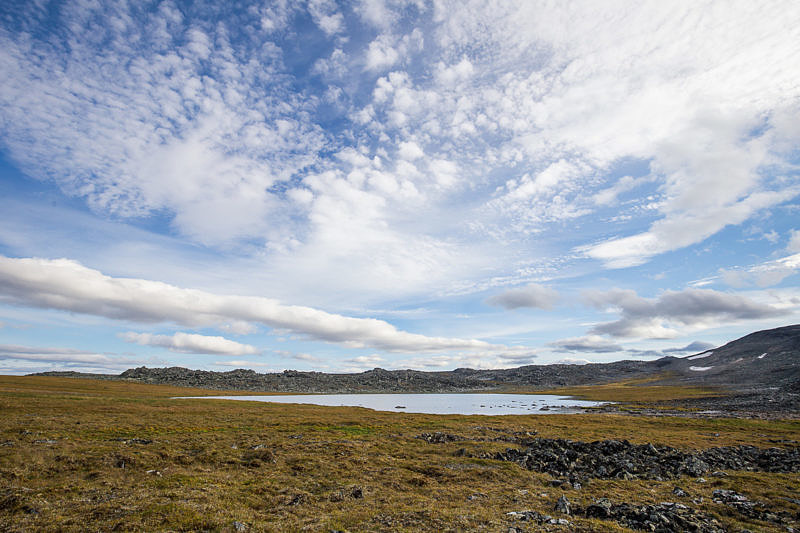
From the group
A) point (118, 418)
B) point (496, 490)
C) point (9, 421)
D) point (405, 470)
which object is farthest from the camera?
point (118, 418)

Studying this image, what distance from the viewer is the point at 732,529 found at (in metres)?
16.5

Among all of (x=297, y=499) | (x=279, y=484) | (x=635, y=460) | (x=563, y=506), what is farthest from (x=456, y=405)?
(x=297, y=499)

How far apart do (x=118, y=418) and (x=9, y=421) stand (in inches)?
403

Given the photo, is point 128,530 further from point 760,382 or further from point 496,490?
point 760,382

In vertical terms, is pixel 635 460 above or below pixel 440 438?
above

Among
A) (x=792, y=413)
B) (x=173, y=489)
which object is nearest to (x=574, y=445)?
(x=173, y=489)

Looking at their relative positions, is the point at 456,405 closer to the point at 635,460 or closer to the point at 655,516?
the point at 635,460

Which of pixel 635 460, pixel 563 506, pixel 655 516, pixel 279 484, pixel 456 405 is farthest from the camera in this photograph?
pixel 456 405

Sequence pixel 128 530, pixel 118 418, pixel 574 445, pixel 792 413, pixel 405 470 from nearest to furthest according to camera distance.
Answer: pixel 128 530
pixel 405 470
pixel 574 445
pixel 118 418
pixel 792 413

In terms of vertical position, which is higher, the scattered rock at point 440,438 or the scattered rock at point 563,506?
the scattered rock at point 563,506

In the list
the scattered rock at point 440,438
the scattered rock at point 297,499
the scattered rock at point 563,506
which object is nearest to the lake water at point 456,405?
the scattered rock at point 440,438

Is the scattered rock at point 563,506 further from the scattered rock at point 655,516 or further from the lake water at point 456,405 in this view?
the lake water at point 456,405

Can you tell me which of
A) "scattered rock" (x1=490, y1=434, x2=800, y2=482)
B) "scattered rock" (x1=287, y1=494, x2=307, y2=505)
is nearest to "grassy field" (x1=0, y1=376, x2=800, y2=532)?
"scattered rock" (x1=287, y1=494, x2=307, y2=505)

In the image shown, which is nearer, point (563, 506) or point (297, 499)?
point (563, 506)
